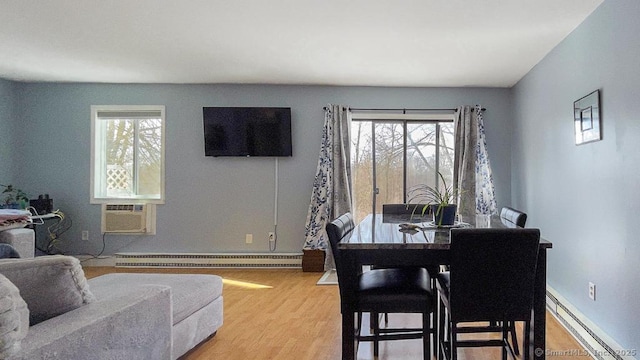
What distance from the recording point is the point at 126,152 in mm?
4758

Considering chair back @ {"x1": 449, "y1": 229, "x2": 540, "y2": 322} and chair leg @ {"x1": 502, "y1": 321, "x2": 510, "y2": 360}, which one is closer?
chair back @ {"x1": 449, "y1": 229, "x2": 540, "y2": 322}

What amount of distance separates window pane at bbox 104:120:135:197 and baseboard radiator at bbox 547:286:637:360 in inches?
186

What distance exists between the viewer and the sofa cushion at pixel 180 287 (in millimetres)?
2100

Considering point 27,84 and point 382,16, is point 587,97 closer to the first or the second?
point 382,16

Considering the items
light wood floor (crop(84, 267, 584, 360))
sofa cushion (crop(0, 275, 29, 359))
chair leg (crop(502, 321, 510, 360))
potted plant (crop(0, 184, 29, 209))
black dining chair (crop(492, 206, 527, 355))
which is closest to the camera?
sofa cushion (crop(0, 275, 29, 359))

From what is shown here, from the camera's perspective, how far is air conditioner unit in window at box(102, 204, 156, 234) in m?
4.54

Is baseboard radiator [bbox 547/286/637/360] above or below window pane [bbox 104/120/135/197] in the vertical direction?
below

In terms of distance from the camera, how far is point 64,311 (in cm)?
138

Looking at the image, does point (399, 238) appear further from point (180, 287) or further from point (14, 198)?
point (14, 198)

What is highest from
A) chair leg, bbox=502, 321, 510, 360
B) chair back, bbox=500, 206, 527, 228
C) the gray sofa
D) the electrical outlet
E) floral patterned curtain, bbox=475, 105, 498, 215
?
floral patterned curtain, bbox=475, 105, 498, 215

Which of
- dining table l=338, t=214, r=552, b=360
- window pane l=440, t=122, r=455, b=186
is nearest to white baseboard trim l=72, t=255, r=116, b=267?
dining table l=338, t=214, r=552, b=360

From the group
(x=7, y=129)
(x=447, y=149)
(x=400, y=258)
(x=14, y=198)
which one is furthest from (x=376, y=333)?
(x=7, y=129)

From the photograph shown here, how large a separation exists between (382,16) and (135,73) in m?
2.97

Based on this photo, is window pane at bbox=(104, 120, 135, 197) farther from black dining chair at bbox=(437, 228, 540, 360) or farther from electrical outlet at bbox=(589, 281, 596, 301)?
electrical outlet at bbox=(589, 281, 596, 301)
